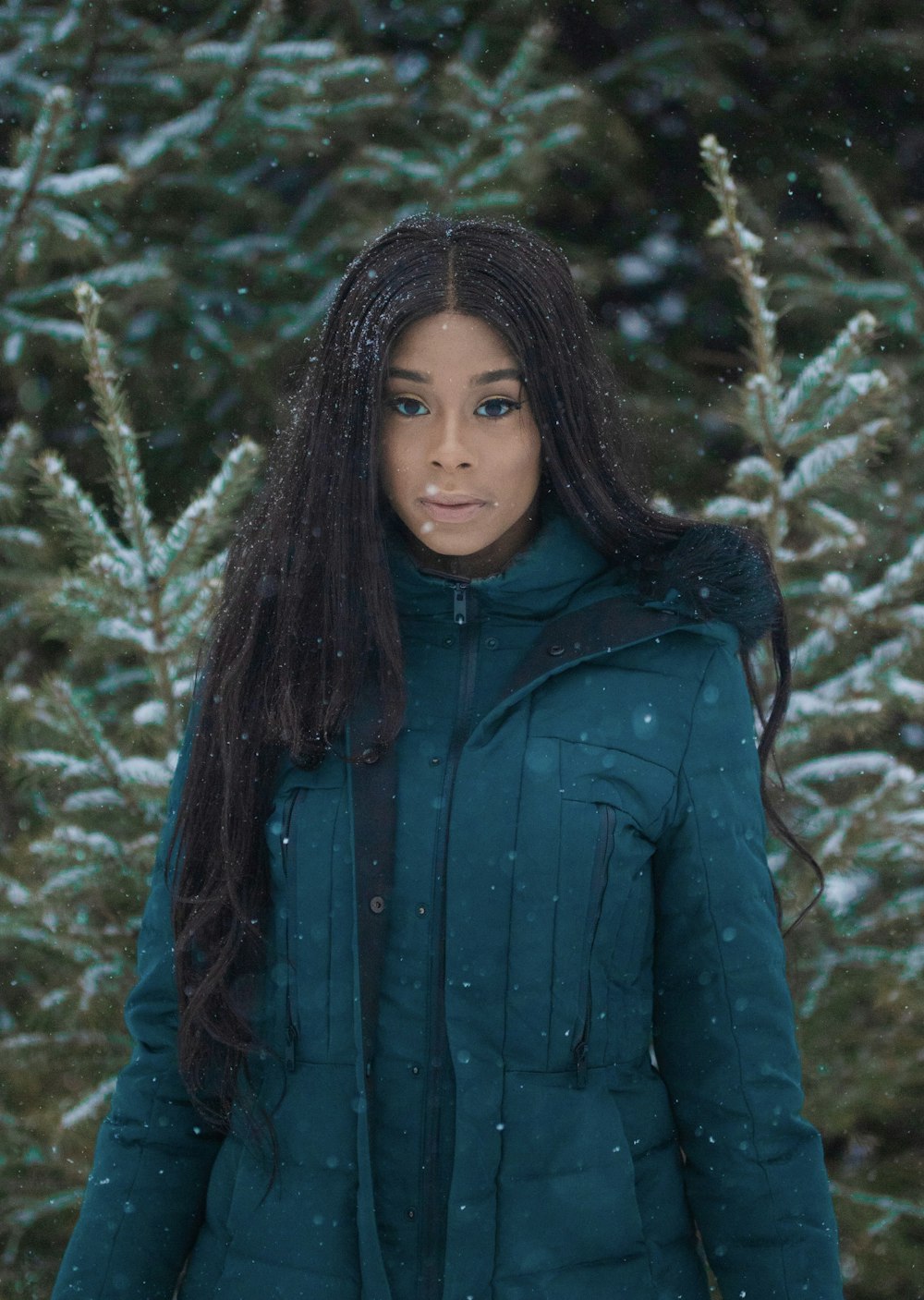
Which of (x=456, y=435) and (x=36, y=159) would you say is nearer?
(x=456, y=435)

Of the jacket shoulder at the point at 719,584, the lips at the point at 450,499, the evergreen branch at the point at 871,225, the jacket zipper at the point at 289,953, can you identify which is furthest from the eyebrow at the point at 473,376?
the evergreen branch at the point at 871,225

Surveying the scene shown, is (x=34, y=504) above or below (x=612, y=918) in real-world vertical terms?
above

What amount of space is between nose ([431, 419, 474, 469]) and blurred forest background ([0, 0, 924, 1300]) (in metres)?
0.49

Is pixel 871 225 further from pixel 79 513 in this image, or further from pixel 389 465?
pixel 79 513

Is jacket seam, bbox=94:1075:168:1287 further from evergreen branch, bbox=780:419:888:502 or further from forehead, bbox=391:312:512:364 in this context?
evergreen branch, bbox=780:419:888:502

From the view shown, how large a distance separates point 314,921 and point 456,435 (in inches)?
28.5

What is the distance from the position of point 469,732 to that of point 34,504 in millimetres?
2105

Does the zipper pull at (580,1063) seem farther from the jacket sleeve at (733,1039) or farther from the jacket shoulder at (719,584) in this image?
the jacket shoulder at (719,584)

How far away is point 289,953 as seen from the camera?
1.66 meters

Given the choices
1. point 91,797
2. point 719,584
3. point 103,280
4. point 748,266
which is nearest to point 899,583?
point 748,266

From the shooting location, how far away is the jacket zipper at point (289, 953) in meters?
1.63

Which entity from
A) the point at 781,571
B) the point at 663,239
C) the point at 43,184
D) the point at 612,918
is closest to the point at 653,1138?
the point at 612,918

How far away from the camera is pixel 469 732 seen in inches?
66.4

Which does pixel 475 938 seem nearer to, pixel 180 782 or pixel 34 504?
pixel 180 782
